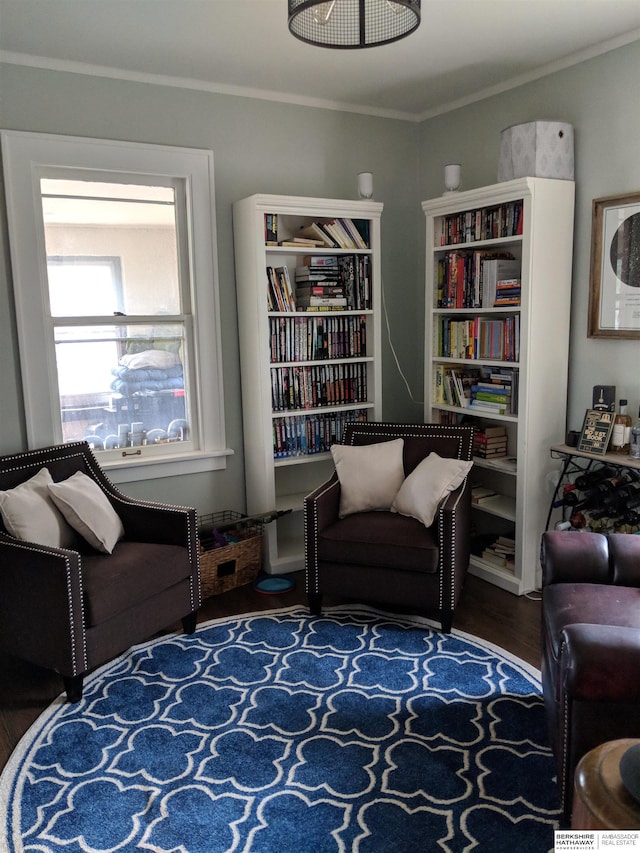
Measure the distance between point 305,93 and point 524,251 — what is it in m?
1.57

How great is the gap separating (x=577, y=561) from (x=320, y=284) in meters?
2.17

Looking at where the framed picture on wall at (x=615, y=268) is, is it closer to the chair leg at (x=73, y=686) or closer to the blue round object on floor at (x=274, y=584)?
the blue round object on floor at (x=274, y=584)

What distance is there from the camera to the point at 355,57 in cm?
336

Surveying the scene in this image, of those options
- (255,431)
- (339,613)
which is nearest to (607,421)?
(339,613)

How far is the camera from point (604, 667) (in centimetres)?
184

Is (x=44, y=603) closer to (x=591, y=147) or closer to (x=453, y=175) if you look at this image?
(x=453, y=175)

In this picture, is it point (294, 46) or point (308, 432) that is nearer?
point (294, 46)

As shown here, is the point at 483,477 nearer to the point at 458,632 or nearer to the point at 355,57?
the point at 458,632

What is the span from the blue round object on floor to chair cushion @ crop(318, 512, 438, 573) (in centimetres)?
50

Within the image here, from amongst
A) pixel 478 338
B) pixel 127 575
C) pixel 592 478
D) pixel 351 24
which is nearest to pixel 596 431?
pixel 592 478

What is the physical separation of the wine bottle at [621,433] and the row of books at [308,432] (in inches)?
59.1

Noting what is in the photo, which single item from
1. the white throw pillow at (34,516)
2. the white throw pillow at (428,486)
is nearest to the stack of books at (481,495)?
the white throw pillow at (428,486)

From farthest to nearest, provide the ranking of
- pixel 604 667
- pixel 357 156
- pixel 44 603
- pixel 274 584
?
pixel 357 156
pixel 274 584
pixel 44 603
pixel 604 667

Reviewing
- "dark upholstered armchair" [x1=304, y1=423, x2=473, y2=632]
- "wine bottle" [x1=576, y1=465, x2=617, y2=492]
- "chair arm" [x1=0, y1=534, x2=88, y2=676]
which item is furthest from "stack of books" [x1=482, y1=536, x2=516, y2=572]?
"chair arm" [x1=0, y1=534, x2=88, y2=676]
